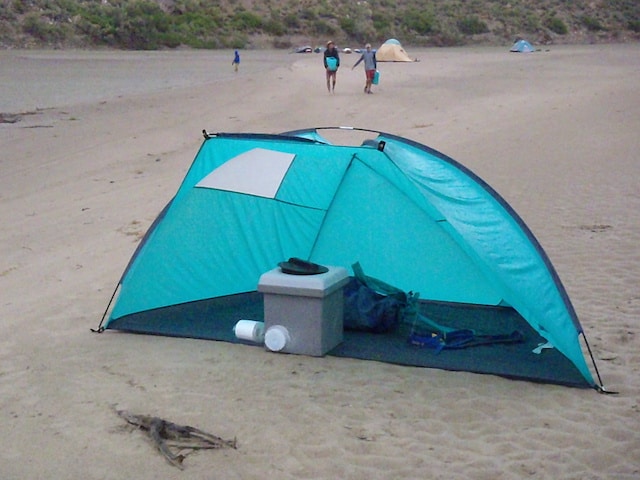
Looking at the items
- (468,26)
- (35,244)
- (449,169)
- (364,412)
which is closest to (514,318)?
(449,169)

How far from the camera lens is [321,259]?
710 centimetres

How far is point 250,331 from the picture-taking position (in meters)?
6.16

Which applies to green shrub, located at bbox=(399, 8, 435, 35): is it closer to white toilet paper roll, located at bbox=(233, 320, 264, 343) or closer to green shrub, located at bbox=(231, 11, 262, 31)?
green shrub, located at bbox=(231, 11, 262, 31)

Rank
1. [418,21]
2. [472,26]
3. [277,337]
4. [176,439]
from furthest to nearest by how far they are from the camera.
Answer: [472,26], [418,21], [277,337], [176,439]

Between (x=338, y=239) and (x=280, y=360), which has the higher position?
(x=338, y=239)

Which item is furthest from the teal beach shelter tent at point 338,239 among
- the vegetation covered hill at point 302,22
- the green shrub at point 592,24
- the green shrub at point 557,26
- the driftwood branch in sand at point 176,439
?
the green shrub at point 592,24

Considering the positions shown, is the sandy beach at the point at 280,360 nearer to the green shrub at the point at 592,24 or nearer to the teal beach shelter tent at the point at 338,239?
the teal beach shelter tent at the point at 338,239

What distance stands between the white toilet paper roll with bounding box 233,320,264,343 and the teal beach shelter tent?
0.17 metres

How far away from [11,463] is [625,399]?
11.5ft

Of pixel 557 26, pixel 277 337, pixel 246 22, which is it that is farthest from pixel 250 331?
pixel 557 26

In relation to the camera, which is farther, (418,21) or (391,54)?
(418,21)

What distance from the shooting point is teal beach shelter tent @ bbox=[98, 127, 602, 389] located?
20.5 ft

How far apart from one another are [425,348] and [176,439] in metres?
2.03

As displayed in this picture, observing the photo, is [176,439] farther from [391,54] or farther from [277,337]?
[391,54]
